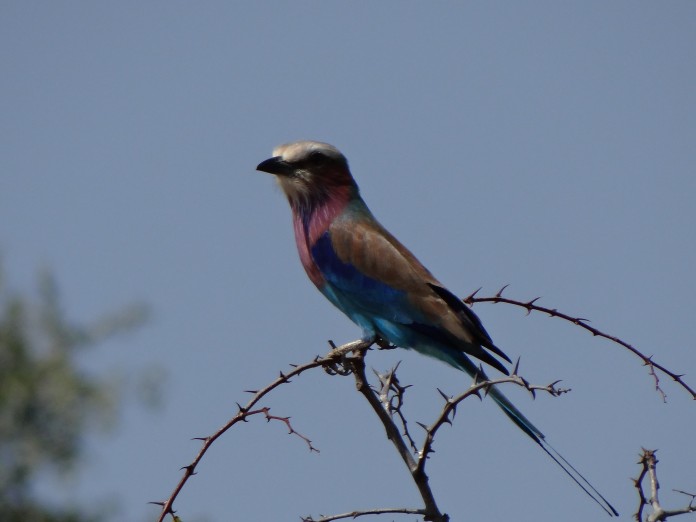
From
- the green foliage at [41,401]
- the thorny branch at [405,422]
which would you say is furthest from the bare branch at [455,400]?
the green foliage at [41,401]

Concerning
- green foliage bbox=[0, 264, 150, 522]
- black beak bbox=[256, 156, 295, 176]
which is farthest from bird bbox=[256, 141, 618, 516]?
green foliage bbox=[0, 264, 150, 522]

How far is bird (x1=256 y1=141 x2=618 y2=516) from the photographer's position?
4.98 m

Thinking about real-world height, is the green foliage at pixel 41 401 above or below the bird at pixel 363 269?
above

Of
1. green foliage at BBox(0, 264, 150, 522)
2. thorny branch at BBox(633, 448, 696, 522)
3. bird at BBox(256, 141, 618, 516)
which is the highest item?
green foliage at BBox(0, 264, 150, 522)

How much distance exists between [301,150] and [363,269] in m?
0.63

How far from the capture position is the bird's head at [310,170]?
555cm

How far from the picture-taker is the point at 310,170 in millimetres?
5578

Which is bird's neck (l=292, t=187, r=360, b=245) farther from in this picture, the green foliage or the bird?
the green foliage

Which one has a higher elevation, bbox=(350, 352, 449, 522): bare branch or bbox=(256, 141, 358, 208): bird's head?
bbox=(256, 141, 358, 208): bird's head

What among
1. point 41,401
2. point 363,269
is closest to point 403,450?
point 363,269

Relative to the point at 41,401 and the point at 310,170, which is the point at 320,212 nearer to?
the point at 310,170

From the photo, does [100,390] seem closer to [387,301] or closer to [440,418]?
[387,301]

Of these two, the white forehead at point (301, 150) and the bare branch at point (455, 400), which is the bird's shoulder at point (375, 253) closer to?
the white forehead at point (301, 150)

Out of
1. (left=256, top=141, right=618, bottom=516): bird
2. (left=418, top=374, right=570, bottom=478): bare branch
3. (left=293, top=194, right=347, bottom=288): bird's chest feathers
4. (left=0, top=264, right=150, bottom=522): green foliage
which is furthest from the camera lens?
(left=0, top=264, right=150, bottom=522): green foliage
